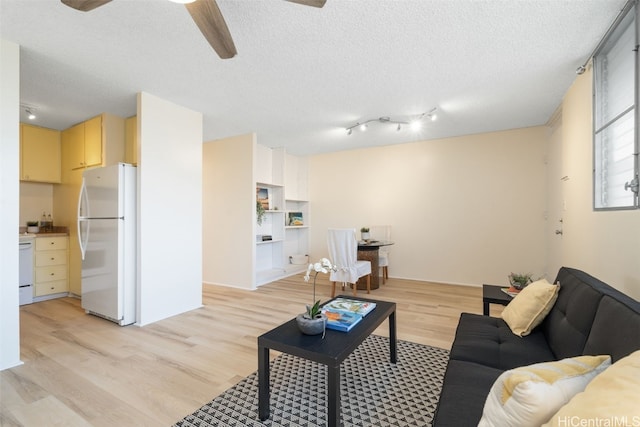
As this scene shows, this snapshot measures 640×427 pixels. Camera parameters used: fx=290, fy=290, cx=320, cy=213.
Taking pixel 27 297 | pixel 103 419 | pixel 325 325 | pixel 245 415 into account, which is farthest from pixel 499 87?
pixel 27 297

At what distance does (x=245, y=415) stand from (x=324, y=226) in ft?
14.9

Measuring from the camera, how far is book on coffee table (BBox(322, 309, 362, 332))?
1.73 m

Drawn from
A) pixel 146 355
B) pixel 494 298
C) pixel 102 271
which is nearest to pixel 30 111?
pixel 102 271

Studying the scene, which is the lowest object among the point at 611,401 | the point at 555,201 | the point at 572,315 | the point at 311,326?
the point at 311,326

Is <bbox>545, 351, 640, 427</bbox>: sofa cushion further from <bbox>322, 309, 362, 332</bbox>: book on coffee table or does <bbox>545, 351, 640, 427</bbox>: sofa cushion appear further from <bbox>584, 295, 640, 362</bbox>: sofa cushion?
<bbox>322, 309, 362, 332</bbox>: book on coffee table

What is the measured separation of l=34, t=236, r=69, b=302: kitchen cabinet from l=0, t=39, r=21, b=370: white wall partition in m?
2.18

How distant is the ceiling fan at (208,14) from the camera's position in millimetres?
1492

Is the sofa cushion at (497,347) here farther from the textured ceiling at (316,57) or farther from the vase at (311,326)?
the textured ceiling at (316,57)

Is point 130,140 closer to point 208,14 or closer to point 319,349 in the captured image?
point 208,14

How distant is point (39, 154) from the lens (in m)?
4.09

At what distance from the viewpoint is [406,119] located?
392 centimetres

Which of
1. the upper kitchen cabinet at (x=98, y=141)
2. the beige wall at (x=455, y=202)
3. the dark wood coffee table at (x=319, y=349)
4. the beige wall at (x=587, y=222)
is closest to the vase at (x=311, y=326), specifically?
the dark wood coffee table at (x=319, y=349)

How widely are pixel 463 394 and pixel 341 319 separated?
792 millimetres

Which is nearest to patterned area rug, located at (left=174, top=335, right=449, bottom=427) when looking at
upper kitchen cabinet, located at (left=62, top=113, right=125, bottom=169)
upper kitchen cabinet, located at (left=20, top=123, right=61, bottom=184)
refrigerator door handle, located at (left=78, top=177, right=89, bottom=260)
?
refrigerator door handle, located at (left=78, top=177, right=89, bottom=260)
